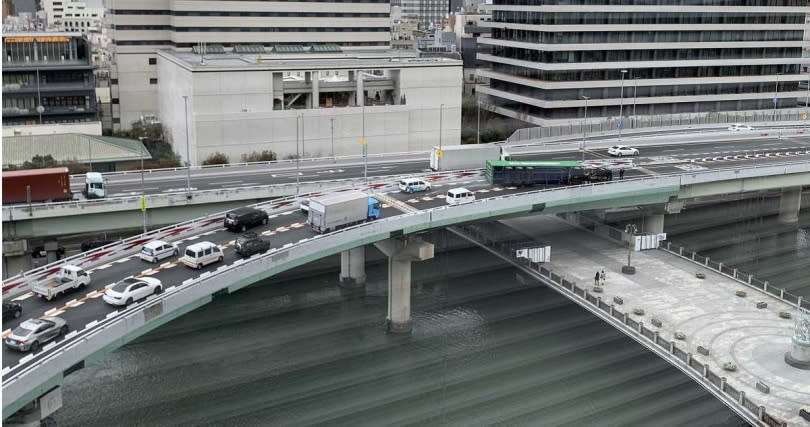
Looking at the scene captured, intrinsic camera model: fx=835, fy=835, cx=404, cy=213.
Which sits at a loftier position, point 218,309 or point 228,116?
point 228,116

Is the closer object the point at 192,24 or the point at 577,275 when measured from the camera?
the point at 577,275

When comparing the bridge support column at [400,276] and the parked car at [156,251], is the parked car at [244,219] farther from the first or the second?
the bridge support column at [400,276]

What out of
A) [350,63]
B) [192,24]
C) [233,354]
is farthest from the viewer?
[192,24]

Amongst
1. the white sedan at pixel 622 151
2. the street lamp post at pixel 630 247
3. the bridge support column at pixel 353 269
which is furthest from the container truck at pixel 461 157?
the street lamp post at pixel 630 247

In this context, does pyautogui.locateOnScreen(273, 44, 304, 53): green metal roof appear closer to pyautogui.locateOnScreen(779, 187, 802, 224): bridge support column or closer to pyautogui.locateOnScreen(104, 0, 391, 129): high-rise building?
pyautogui.locateOnScreen(104, 0, 391, 129): high-rise building

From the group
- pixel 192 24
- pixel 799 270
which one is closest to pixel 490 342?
pixel 799 270

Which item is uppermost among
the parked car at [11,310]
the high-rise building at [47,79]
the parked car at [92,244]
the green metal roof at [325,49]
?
the green metal roof at [325,49]

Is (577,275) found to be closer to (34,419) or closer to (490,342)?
(490,342)
